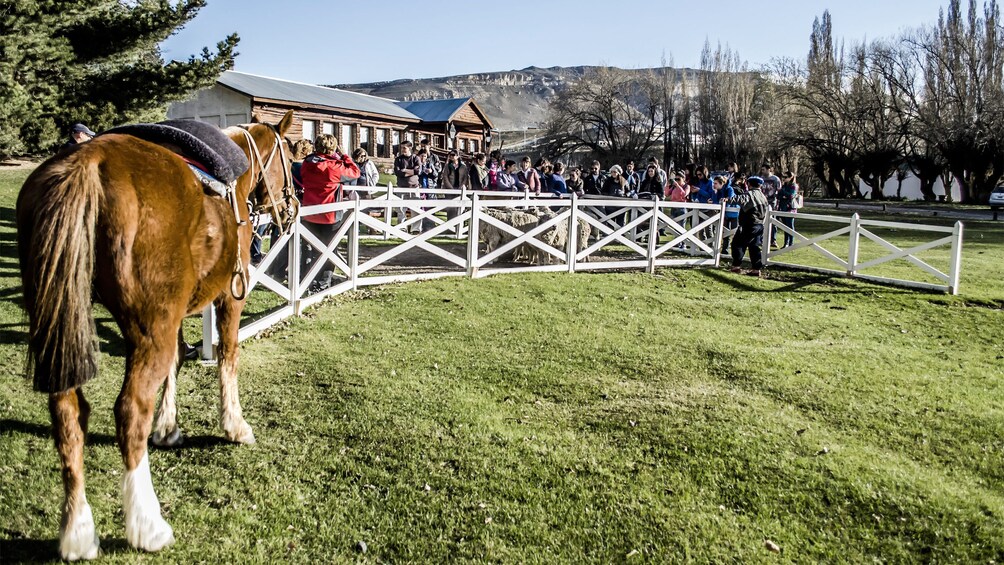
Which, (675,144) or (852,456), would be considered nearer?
(852,456)

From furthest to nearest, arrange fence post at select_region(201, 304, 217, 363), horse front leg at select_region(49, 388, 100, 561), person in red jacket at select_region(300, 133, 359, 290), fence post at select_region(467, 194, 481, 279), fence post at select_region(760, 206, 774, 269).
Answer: fence post at select_region(760, 206, 774, 269)
fence post at select_region(467, 194, 481, 279)
person in red jacket at select_region(300, 133, 359, 290)
fence post at select_region(201, 304, 217, 363)
horse front leg at select_region(49, 388, 100, 561)

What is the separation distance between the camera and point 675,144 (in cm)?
6656

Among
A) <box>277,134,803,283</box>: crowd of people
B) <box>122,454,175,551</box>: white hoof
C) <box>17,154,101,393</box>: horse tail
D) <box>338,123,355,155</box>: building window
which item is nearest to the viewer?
<box>17,154,101,393</box>: horse tail

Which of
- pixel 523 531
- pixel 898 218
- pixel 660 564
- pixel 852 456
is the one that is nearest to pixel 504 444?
pixel 523 531

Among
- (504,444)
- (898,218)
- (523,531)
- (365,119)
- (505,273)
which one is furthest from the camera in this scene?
(365,119)

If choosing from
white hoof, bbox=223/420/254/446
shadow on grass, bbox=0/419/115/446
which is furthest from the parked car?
shadow on grass, bbox=0/419/115/446

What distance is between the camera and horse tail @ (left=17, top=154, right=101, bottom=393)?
2.88 metres

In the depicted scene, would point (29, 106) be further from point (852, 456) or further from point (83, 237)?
point (852, 456)

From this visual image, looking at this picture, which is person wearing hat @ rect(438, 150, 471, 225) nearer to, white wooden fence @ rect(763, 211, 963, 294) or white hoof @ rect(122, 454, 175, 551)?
white wooden fence @ rect(763, 211, 963, 294)

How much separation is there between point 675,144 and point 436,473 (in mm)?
65886

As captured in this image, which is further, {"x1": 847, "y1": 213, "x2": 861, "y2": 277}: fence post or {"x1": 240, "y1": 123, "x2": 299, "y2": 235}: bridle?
{"x1": 847, "y1": 213, "x2": 861, "y2": 277}: fence post

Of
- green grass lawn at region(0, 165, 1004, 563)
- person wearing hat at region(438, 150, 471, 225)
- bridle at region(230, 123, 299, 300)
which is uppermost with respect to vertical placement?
person wearing hat at region(438, 150, 471, 225)

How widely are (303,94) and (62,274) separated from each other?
125ft

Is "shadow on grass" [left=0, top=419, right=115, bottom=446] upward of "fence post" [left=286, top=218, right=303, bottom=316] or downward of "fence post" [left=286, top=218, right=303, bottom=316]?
downward
